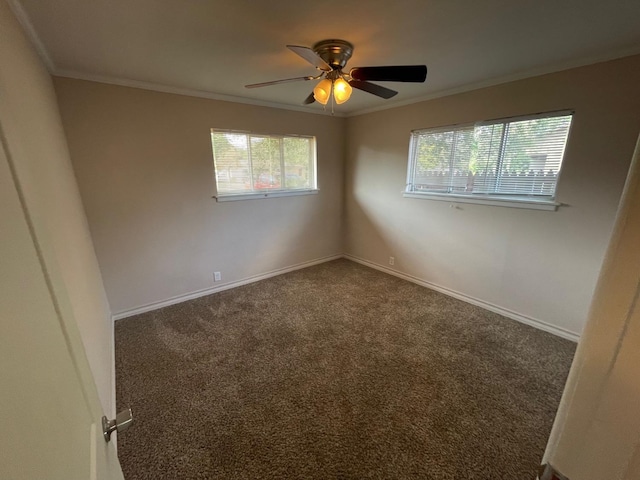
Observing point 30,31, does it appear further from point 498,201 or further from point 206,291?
point 498,201

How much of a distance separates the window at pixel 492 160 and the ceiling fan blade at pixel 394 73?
148 cm

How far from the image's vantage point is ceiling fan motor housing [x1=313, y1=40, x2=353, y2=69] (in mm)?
1776

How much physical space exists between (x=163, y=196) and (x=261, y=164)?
4.02 feet

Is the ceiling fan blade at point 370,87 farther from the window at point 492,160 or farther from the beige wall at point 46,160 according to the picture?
the beige wall at point 46,160

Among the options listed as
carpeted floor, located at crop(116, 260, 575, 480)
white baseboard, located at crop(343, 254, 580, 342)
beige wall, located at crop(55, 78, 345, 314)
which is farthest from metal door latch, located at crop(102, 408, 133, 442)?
white baseboard, located at crop(343, 254, 580, 342)

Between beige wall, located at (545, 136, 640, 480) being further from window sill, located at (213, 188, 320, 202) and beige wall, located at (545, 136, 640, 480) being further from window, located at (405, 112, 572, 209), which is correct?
window sill, located at (213, 188, 320, 202)

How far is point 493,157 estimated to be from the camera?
274cm

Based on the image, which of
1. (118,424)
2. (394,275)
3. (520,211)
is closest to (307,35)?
(118,424)

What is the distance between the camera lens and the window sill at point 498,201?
2.43 metres

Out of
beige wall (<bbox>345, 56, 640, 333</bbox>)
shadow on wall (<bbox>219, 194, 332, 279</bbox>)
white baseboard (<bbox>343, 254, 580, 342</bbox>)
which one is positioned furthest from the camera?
shadow on wall (<bbox>219, 194, 332, 279</bbox>)

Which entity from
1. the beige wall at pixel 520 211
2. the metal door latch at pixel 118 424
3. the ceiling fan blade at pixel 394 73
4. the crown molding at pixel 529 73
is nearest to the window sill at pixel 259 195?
the beige wall at pixel 520 211

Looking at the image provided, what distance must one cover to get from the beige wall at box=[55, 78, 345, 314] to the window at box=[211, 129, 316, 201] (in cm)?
12

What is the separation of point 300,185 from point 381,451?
3230 mm

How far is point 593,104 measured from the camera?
2.09m
